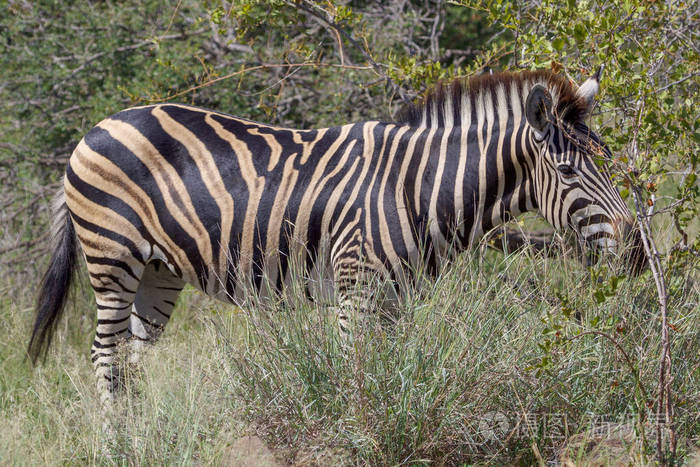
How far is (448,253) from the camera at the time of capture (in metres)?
3.88

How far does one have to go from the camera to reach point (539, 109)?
3.65 meters

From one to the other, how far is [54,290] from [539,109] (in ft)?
9.97

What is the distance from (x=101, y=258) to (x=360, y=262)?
1.60m

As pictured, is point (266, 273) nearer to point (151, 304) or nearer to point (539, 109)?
point (151, 304)

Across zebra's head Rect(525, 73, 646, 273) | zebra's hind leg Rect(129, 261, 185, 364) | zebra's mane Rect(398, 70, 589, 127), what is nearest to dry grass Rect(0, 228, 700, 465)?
zebra's head Rect(525, 73, 646, 273)

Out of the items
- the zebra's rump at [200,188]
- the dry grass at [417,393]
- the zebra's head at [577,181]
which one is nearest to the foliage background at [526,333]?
the dry grass at [417,393]

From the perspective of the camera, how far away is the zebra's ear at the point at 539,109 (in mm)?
3581

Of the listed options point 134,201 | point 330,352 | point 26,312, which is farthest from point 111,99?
point 330,352

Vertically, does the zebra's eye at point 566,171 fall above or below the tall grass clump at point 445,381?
above

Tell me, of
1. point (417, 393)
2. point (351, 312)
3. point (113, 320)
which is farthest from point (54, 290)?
point (417, 393)

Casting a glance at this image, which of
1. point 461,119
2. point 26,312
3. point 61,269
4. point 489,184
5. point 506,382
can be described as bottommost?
point 26,312

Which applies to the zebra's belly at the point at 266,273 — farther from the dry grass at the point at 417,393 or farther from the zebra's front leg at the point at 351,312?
the dry grass at the point at 417,393

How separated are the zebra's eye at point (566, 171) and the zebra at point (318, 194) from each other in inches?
0.6

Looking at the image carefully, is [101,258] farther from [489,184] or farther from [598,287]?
[598,287]
